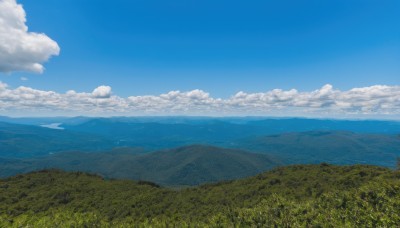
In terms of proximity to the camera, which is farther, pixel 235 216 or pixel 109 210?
pixel 109 210

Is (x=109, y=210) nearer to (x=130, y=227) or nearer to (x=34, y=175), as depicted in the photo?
(x=130, y=227)

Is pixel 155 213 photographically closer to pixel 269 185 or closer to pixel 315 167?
pixel 269 185

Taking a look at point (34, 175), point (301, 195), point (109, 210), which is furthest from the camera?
point (34, 175)

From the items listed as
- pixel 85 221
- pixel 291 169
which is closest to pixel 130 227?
pixel 85 221

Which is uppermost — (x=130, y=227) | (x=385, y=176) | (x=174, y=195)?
(x=385, y=176)

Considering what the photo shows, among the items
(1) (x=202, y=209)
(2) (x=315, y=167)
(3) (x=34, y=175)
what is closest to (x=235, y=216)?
(1) (x=202, y=209)

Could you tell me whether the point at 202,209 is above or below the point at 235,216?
below

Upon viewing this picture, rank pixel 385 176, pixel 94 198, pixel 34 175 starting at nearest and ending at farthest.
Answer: pixel 385 176 < pixel 94 198 < pixel 34 175
